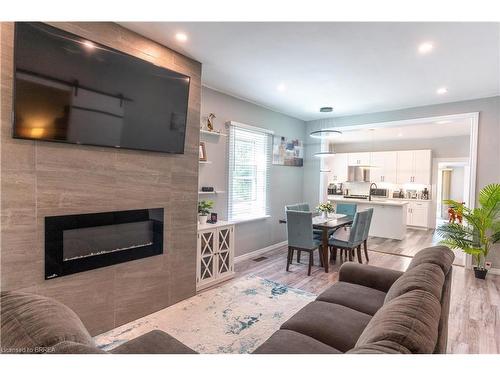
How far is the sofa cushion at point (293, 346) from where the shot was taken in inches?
55.3

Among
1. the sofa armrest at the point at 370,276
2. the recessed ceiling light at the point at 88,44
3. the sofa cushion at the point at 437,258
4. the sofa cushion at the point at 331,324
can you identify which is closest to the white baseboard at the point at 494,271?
the sofa armrest at the point at 370,276

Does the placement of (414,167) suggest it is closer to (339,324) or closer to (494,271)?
(494,271)

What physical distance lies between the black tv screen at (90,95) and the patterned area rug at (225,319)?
1692mm

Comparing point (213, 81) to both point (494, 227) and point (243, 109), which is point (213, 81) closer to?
point (243, 109)

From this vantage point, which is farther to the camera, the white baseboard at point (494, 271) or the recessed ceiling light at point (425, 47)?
the white baseboard at point (494, 271)

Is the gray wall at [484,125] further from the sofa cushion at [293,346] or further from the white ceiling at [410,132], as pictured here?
the sofa cushion at [293,346]

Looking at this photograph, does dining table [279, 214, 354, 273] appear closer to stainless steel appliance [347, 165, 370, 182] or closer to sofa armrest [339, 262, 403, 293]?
sofa armrest [339, 262, 403, 293]

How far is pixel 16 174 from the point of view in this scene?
6.26ft

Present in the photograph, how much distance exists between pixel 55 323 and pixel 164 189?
5.89ft

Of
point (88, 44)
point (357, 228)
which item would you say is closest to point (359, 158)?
point (357, 228)

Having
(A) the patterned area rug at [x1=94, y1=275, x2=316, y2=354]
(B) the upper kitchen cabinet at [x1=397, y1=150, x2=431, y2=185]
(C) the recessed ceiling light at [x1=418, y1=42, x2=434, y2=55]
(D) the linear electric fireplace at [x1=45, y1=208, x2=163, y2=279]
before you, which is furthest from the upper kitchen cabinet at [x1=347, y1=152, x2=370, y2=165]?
(D) the linear electric fireplace at [x1=45, y1=208, x2=163, y2=279]

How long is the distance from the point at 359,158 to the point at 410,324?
834 cm

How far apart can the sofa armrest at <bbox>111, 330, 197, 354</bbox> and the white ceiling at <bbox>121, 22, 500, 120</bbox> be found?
2.46 m

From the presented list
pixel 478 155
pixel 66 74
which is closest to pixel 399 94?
pixel 478 155
